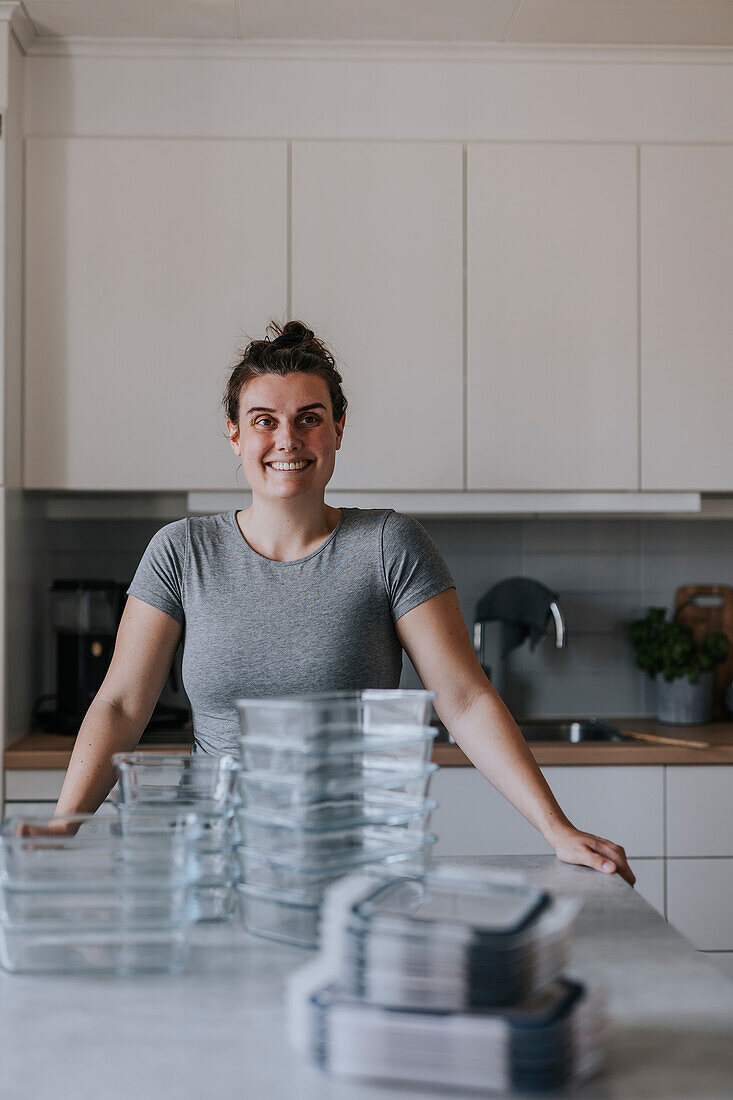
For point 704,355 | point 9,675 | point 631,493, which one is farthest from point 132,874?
point 704,355

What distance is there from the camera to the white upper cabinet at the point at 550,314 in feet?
8.07

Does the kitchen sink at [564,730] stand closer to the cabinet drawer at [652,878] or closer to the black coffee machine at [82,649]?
the cabinet drawer at [652,878]

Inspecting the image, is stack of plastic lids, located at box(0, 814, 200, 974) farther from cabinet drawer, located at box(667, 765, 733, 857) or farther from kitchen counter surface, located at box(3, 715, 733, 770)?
cabinet drawer, located at box(667, 765, 733, 857)

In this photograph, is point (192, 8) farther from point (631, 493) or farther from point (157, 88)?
point (631, 493)

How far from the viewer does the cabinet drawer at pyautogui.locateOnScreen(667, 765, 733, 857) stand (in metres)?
2.30

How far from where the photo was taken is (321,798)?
33.3 inches

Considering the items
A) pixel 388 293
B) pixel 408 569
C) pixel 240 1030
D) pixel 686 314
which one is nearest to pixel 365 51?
pixel 388 293

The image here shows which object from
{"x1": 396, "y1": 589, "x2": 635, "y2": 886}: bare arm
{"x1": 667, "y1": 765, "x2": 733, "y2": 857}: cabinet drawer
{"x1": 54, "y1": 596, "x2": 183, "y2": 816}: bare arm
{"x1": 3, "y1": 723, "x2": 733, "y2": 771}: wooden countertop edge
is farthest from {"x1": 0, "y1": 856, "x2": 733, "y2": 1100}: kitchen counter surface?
{"x1": 667, "y1": 765, "x2": 733, "y2": 857}: cabinet drawer

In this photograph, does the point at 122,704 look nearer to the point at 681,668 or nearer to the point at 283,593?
the point at 283,593

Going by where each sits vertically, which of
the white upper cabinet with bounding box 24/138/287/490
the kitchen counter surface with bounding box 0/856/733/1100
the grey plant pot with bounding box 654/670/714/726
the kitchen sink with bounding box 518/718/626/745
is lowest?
the kitchen sink with bounding box 518/718/626/745

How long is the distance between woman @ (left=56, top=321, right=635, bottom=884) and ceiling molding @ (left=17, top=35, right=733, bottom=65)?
1268mm

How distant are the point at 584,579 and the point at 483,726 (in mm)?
1537

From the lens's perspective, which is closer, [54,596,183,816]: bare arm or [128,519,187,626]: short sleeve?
[54,596,183,816]: bare arm

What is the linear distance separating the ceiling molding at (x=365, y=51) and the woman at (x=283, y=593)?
Answer: 127 cm
